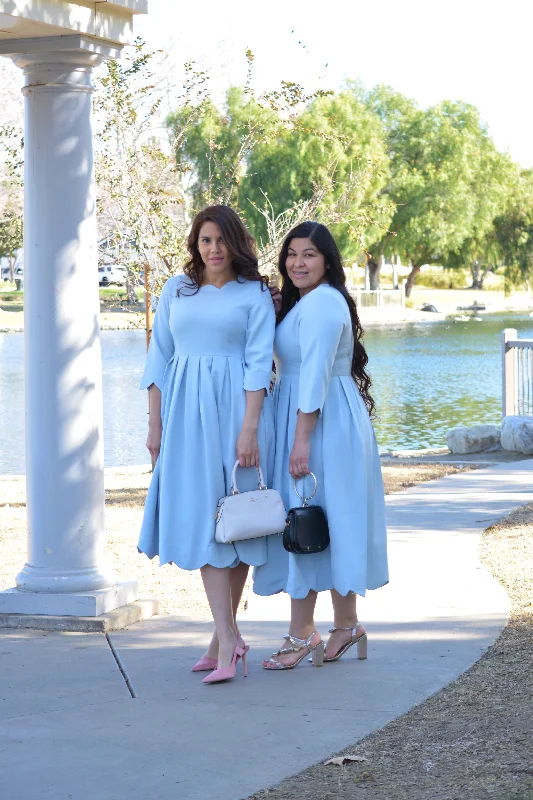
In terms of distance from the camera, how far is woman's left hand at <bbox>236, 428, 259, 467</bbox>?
15.2 ft

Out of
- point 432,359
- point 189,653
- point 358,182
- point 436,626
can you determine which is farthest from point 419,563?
point 432,359

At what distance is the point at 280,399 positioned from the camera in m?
4.84

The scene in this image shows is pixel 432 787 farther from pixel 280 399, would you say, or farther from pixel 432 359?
pixel 432 359

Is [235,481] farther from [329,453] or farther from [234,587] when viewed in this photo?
[234,587]

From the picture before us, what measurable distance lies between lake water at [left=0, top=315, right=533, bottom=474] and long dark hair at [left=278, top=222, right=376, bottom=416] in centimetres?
1080

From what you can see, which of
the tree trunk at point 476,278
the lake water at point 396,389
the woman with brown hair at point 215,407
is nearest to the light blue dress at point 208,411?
the woman with brown hair at point 215,407

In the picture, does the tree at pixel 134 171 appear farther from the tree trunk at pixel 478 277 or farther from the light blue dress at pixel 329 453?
the tree trunk at pixel 478 277

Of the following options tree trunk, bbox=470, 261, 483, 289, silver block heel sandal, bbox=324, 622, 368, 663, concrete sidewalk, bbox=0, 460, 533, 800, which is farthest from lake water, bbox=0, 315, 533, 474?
A: tree trunk, bbox=470, 261, 483, 289

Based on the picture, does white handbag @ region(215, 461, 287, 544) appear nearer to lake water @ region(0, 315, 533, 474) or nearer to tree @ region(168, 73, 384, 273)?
tree @ region(168, 73, 384, 273)

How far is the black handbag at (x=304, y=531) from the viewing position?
457 centimetres

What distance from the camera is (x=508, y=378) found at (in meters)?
14.4

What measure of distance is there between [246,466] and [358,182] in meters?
10.2

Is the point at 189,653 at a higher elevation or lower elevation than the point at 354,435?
lower

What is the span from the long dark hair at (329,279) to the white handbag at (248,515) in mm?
674
